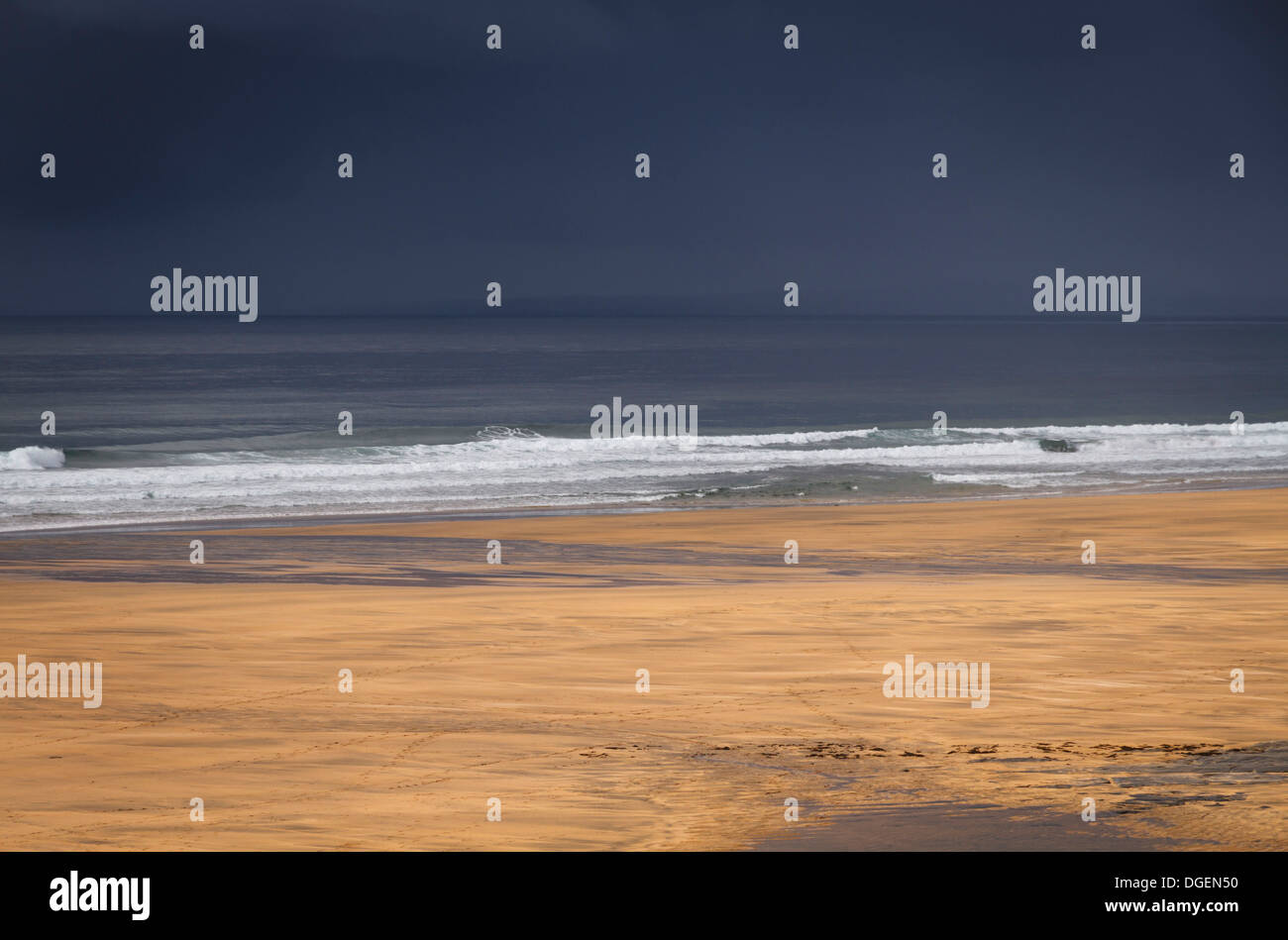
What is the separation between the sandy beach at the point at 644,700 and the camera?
20.6 feet

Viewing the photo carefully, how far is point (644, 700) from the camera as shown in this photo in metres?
8.91

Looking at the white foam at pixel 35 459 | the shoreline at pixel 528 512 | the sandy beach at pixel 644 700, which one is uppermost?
the white foam at pixel 35 459

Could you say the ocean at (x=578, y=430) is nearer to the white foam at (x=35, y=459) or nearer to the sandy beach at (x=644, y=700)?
the white foam at (x=35, y=459)

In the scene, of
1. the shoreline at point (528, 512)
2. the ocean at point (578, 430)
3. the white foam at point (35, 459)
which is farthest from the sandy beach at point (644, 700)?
the white foam at point (35, 459)

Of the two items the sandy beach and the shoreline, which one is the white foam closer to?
the shoreline

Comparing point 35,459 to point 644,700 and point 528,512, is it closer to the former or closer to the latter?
point 528,512

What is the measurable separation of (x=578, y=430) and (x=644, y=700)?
32191 mm

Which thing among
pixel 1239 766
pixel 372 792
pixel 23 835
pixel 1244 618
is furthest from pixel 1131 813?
pixel 1244 618

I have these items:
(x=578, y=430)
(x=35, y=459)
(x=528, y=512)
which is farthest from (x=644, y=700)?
(x=578, y=430)

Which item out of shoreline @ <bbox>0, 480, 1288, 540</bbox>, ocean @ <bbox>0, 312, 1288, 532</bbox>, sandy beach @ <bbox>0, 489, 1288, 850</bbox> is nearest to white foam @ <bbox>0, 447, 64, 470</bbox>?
ocean @ <bbox>0, 312, 1288, 532</bbox>

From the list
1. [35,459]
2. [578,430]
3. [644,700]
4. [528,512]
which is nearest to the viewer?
[644,700]

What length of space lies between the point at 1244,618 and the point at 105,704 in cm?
1023

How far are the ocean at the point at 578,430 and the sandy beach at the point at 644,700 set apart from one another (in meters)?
7.47

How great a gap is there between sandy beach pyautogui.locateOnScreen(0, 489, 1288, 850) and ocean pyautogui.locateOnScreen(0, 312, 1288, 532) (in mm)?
7468
